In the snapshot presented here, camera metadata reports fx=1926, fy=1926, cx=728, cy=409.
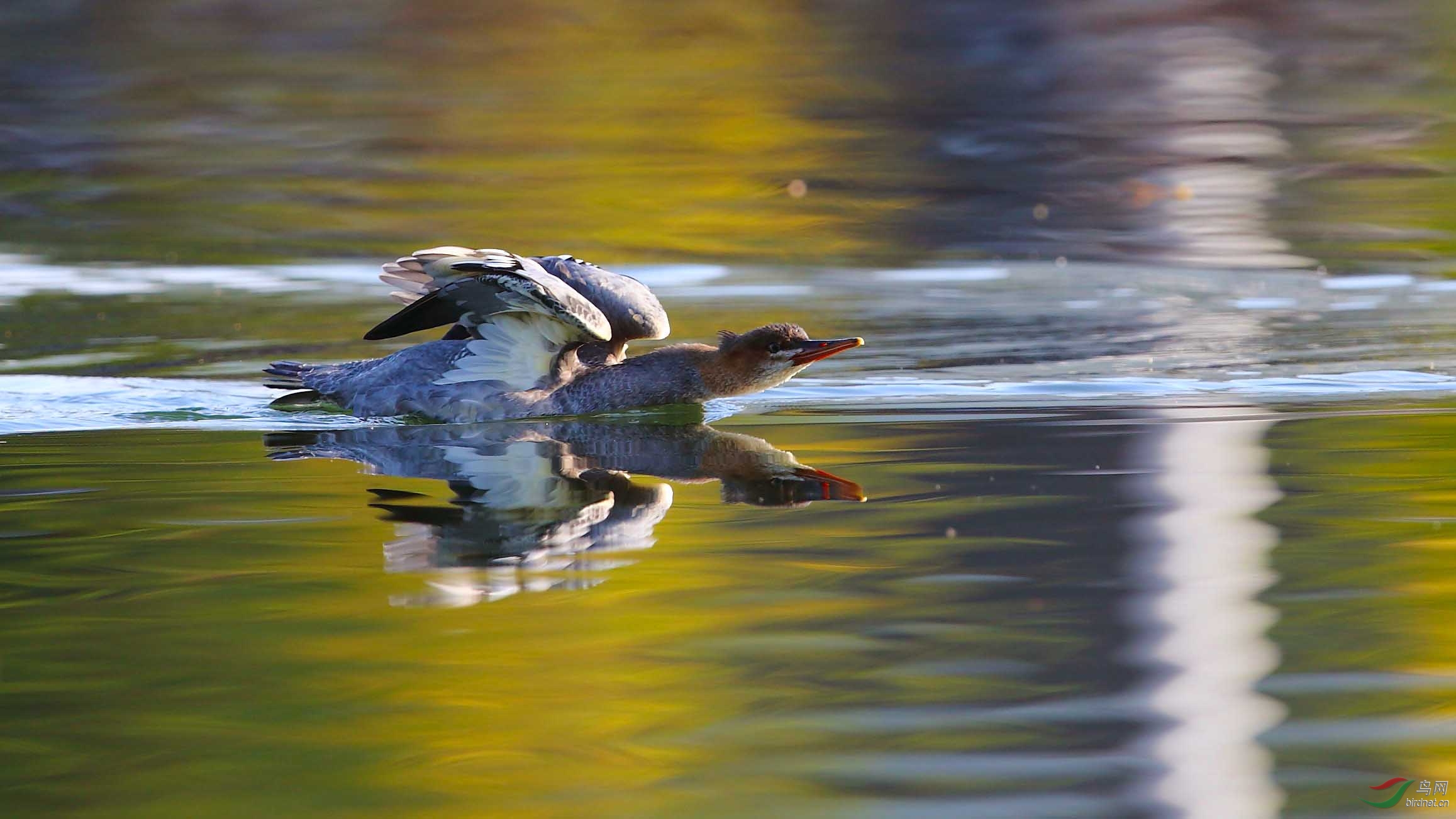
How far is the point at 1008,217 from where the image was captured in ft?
52.2

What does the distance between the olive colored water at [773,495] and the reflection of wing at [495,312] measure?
35 cm

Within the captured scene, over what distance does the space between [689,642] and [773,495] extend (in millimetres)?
1941

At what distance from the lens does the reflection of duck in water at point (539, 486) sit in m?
5.49

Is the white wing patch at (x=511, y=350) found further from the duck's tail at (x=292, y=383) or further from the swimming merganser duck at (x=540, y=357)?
the duck's tail at (x=292, y=383)

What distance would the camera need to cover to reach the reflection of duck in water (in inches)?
216

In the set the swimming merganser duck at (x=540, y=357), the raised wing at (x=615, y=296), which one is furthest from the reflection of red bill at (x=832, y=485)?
the raised wing at (x=615, y=296)

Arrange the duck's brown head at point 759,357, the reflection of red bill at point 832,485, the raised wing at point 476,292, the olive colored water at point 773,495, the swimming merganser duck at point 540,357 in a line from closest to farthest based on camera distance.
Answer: the olive colored water at point 773,495, the reflection of red bill at point 832,485, the raised wing at point 476,292, the swimming merganser duck at point 540,357, the duck's brown head at point 759,357

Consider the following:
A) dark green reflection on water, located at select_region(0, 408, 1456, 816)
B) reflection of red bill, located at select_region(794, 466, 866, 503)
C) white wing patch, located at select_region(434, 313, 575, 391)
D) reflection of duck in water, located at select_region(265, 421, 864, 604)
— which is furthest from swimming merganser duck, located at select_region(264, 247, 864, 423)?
reflection of red bill, located at select_region(794, 466, 866, 503)

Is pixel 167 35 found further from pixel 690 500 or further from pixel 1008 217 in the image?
pixel 690 500

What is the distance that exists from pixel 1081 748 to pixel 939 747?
28cm

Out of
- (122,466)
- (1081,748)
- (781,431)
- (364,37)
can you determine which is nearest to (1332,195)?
(781,431)

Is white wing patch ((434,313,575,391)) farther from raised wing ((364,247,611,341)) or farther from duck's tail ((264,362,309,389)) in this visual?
duck's tail ((264,362,309,389))

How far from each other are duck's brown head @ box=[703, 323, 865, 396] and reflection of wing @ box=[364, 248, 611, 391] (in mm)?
659

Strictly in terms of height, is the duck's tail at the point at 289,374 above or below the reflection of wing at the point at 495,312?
below
